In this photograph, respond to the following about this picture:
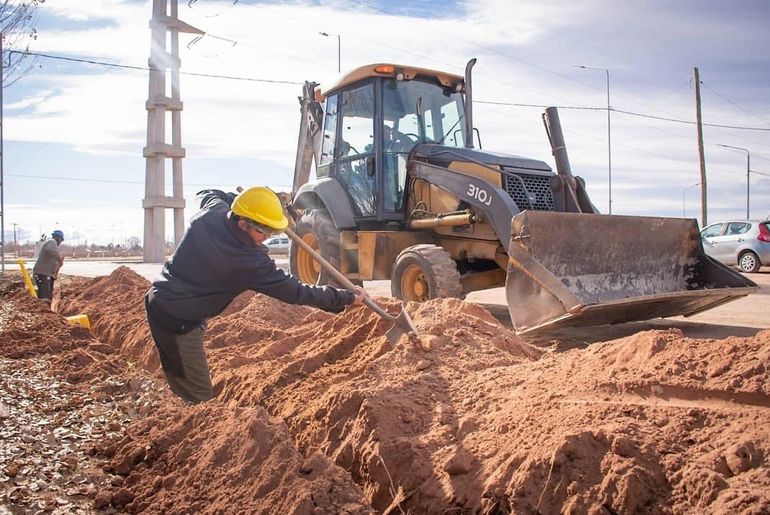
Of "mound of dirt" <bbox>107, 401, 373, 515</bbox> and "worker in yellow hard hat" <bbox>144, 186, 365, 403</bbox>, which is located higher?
"worker in yellow hard hat" <bbox>144, 186, 365, 403</bbox>

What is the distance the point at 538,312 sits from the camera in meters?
6.01

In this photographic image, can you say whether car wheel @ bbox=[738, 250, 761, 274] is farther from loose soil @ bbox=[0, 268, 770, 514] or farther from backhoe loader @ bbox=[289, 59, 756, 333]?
loose soil @ bbox=[0, 268, 770, 514]

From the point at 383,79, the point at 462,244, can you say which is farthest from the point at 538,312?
the point at 383,79

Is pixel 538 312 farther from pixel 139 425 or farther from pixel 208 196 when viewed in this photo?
pixel 139 425

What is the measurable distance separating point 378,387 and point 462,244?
4.37 m

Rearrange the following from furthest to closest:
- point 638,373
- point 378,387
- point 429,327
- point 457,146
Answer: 1. point 457,146
2. point 429,327
3. point 378,387
4. point 638,373

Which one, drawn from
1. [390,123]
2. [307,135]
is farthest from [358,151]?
[307,135]

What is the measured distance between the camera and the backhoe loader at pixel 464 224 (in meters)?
6.41

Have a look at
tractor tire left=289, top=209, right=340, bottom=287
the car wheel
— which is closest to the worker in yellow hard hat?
tractor tire left=289, top=209, right=340, bottom=287

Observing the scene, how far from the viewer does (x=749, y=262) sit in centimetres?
1599

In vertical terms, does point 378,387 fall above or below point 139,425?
above

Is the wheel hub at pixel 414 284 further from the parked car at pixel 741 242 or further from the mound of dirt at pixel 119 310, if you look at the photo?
the parked car at pixel 741 242

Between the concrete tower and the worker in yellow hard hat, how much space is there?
25942 millimetres

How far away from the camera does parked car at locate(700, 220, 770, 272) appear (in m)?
15.8
